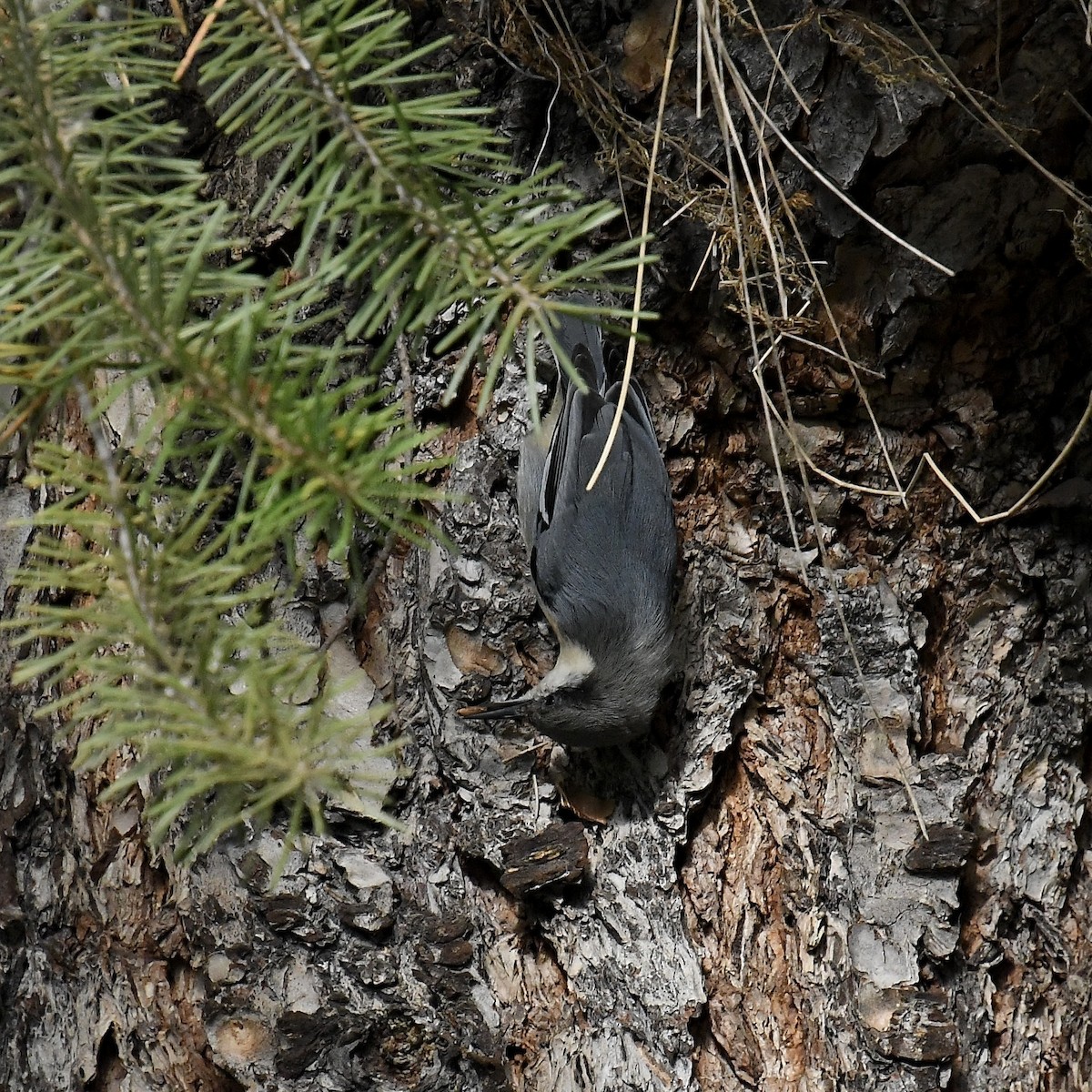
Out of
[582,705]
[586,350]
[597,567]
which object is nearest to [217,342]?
[582,705]

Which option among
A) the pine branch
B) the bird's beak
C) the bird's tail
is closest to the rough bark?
the bird's beak

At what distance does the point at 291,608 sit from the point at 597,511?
49 cm

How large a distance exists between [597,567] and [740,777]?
37 centimetres

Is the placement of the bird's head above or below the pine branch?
below

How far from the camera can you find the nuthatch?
1.45 m

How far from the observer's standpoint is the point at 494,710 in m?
1.46

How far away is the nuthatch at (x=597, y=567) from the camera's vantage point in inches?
57.2

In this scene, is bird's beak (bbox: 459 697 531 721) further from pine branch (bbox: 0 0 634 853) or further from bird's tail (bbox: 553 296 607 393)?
pine branch (bbox: 0 0 634 853)

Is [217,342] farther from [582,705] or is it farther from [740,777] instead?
[740,777]

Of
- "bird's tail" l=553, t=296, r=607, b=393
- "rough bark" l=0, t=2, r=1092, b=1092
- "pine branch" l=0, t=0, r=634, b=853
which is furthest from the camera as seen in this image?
"bird's tail" l=553, t=296, r=607, b=393

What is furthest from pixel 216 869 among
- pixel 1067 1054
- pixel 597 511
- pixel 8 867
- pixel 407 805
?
pixel 1067 1054

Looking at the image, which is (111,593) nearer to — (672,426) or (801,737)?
(672,426)

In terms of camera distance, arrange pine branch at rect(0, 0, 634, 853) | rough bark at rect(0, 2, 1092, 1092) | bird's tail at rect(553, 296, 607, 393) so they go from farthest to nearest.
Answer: bird's tail at rect(553, 296, 607, 393) → rough bark at rect(0, 2, 1092, 1092) → pine branch at rect(0, 0, 634, 853)

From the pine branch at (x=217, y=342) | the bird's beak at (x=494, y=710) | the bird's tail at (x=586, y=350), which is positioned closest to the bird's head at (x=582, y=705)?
the bird's beak at (x=494, y=710)
